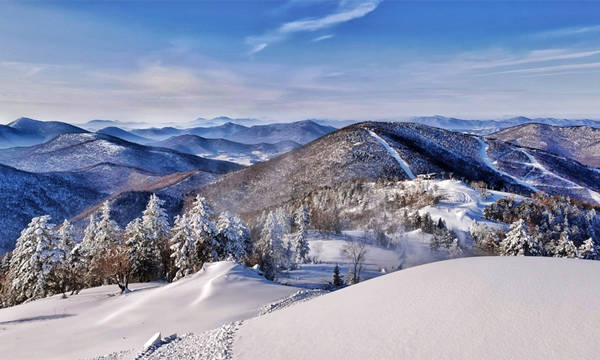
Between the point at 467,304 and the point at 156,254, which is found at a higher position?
the point at 467,304

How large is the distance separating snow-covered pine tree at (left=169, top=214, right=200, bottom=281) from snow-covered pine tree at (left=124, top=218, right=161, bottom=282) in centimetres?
247

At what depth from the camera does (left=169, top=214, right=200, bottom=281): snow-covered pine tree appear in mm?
30114

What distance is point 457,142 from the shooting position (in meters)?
164

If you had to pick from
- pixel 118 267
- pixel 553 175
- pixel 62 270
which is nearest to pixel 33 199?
pixel 62 270

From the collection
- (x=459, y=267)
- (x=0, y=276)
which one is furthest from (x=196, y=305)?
(x=0, y=276)

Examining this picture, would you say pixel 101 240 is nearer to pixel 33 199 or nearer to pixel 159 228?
pixel 159 228

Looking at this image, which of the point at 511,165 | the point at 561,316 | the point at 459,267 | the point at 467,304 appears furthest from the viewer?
the point at 511,165

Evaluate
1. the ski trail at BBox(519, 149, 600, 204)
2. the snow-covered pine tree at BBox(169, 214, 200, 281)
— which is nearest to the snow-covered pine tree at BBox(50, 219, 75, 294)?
the snow-covered pine tree at BBox(169, 214, 200, 281)

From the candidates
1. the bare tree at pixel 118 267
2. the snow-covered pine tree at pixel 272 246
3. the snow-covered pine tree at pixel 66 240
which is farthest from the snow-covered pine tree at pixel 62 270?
the snow-covered pine tree at pixel 272 246

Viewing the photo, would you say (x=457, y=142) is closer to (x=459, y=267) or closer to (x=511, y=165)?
(x=511, y=165)

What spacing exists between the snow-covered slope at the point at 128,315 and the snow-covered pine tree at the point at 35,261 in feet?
27.9

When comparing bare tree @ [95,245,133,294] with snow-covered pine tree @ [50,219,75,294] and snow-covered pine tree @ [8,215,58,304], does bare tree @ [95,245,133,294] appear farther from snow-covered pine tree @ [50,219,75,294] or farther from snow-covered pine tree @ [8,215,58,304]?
snow-covered pine tree @ [8,215,58,304]

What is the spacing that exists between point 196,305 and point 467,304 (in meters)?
13.7

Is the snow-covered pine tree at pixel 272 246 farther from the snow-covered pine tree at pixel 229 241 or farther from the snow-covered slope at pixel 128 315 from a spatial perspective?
the snow-covered slope at pixel 128 315
